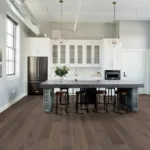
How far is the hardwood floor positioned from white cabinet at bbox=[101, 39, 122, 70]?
3772 millimetres

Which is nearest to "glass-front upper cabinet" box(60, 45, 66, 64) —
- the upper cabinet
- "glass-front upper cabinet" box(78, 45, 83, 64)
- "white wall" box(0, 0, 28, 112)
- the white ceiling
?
the upper cabinet

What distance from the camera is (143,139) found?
150 inches

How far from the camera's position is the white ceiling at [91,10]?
7.10 m

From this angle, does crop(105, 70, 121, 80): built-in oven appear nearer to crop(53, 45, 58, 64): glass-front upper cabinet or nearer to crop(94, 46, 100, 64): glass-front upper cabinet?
crop(94, 46, 100, 64): glass-front upper cabinet

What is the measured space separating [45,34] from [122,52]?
11.7 ft

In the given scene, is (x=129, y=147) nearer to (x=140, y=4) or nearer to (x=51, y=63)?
(x=140, y=4)

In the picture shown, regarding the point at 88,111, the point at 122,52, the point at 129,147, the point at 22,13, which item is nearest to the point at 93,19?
the point at 122,52

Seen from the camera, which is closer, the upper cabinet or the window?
the window

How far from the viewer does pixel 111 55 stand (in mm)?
9562

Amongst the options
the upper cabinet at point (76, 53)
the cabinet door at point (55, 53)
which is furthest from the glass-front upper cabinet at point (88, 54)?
the cabinet door at point (55, 53)

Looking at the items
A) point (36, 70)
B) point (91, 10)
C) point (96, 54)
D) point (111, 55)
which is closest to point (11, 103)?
point (36, 70)

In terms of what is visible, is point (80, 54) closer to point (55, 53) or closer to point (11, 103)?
point (55, 53)

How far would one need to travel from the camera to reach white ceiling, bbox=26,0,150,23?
710 centimetres

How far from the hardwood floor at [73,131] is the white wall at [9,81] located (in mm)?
603
